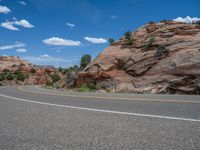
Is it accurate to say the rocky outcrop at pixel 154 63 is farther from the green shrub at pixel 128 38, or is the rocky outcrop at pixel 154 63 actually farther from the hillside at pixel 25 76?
the hillside at pixel 25 76

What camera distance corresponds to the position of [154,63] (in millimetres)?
21859

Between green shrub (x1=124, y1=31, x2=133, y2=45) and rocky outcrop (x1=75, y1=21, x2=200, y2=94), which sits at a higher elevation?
green shrub (x1=124, y1=31, x2=133, y2=45)

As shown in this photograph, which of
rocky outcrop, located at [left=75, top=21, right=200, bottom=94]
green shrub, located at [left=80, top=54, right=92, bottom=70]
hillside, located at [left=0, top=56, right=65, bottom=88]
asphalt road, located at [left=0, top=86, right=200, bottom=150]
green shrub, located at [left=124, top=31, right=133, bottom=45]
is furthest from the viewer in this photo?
hillside, located at [left=0, top=56, right=65, bottom=88]

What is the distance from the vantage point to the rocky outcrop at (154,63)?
1817cm

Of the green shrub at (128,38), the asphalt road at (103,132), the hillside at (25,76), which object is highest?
the green shrub at (128,38)

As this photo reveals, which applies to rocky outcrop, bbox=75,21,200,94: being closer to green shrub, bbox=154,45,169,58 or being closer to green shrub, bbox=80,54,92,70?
green shrub, bbox=154,45,169,58

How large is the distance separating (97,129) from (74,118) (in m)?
1.46

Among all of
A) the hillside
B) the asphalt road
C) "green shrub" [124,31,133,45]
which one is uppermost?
"green shrub" [124,31,133,45]

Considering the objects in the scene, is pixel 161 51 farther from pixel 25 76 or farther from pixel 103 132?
pixel 25 76

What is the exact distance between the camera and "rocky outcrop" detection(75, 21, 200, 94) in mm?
18172

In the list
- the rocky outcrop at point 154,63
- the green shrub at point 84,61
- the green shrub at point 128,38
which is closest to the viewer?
the rocky outcrop at point 154,63

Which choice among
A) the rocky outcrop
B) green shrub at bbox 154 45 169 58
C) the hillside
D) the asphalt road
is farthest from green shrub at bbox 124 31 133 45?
the hillside

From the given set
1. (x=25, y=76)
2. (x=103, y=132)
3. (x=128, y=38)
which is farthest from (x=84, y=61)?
(x=25, y=76)

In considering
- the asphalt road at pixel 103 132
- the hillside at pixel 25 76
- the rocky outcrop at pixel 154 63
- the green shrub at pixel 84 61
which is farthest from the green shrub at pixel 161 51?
the hillside at pixel 25 76
